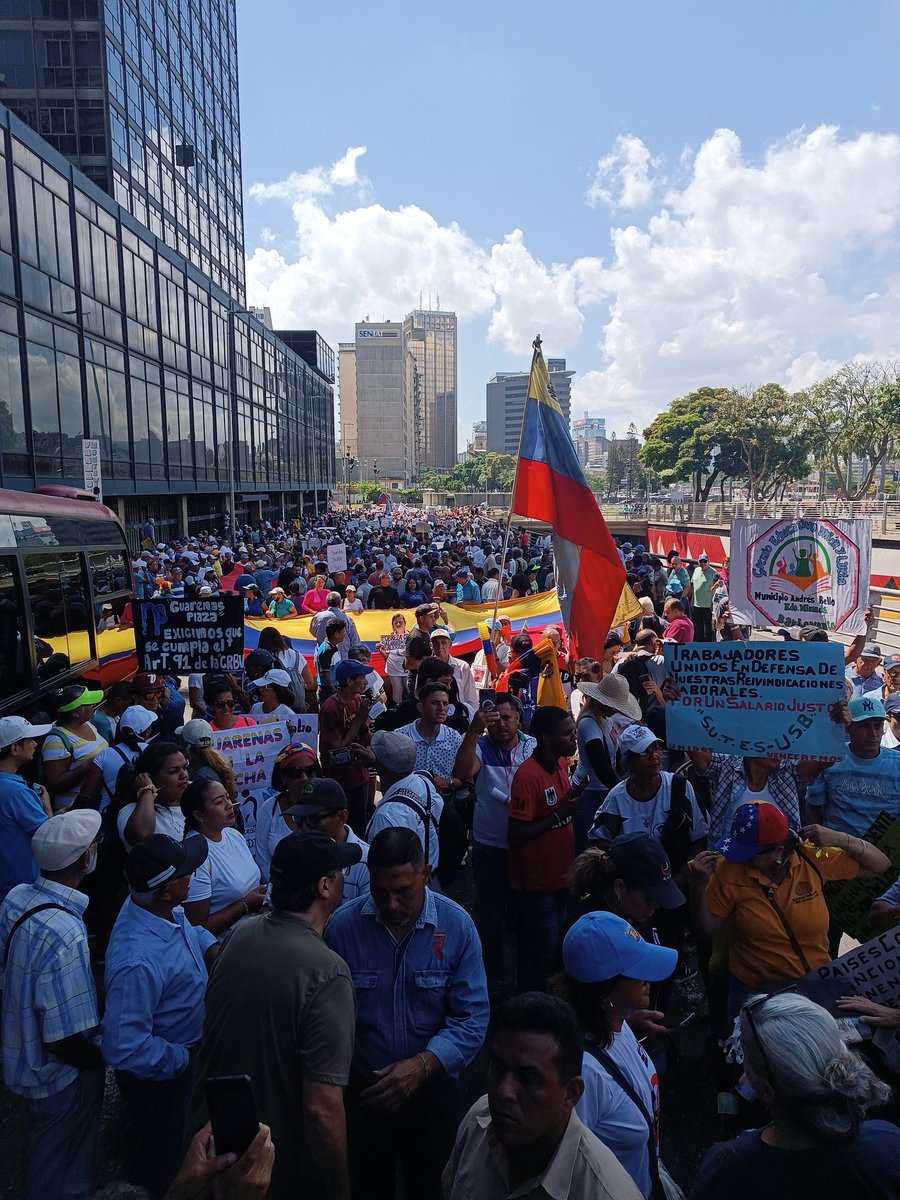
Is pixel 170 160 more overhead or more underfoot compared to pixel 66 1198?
more overhead

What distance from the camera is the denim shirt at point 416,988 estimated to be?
2.54 m

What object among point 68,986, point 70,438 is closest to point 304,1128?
point 68,986

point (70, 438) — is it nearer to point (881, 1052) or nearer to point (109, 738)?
point (109, 738)

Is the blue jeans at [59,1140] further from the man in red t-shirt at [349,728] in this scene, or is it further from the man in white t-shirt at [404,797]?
the man in red t-shirt at [349,728]

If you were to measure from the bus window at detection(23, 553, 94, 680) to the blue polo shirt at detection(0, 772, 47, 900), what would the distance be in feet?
11.7

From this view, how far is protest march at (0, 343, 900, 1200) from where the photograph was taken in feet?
5.82

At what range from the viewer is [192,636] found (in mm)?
6609

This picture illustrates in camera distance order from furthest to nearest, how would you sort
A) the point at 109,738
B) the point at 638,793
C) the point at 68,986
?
the point at 109,738 < the point at 638,793 < the point at 68,986

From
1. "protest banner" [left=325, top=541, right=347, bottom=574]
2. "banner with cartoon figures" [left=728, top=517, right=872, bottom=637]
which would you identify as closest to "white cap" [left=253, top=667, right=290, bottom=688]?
"banner with cartoon figures" [left=728, top=517, right=872, bottom=637]

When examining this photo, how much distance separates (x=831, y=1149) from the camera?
5.67 feet

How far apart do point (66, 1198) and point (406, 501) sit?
132 m

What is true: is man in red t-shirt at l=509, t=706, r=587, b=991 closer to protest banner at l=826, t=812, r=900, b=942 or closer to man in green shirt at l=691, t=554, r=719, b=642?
protest banner at l=826, t=812, r=900, b=942

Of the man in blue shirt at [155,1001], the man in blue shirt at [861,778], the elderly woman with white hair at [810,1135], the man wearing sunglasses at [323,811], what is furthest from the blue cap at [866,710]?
the man in blue shirt at [155,1001]

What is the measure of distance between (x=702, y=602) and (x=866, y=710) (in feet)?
30.3
